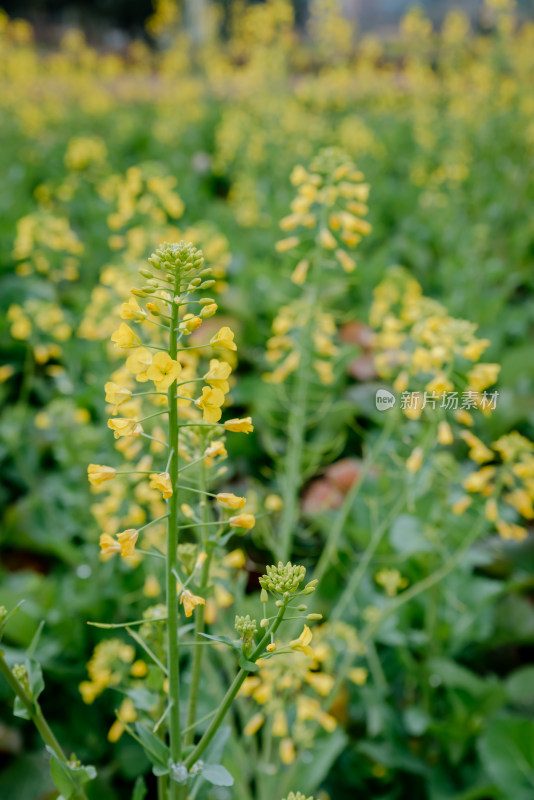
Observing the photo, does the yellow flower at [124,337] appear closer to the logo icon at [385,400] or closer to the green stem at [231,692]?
the green stem at [231,692]

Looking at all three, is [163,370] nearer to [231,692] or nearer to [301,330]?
[231,692]

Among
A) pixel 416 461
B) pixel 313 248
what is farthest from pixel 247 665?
pixel 313 248

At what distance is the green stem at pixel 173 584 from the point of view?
773 millimetres

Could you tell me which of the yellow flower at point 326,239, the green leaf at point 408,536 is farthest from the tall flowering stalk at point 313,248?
the green leaf at point 408,536

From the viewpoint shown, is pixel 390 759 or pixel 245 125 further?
pixel 245 125

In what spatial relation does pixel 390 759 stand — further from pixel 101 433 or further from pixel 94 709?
pixel 101 433

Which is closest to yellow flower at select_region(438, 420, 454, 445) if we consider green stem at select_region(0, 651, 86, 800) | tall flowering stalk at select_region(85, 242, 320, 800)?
tall flowering stalk at select_region(85, 242, 320, 800)

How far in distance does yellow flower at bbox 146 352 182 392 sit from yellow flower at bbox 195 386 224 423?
0.05 meters

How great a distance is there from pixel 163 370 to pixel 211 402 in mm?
71

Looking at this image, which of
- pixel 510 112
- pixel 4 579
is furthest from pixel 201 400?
pixel 510 112

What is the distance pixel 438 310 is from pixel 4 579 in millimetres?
1653

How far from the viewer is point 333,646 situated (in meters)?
1.81

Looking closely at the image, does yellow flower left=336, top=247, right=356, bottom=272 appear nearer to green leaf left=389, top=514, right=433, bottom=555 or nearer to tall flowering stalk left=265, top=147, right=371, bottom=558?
tall flowering stalk left=265, top=147, right=371, bottom=558

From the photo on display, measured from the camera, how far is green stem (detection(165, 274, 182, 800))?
0.77 m
